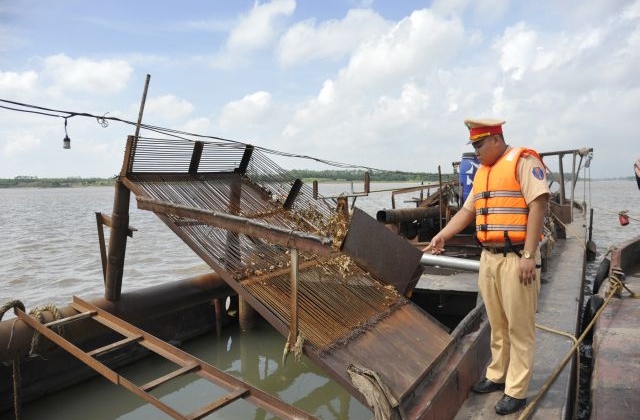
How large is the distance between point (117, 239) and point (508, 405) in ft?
14.0

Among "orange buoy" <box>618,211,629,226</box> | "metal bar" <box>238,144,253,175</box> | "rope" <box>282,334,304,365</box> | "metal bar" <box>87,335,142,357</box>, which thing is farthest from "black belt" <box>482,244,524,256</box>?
"orange buoy" <box>618,211,629,226</box>

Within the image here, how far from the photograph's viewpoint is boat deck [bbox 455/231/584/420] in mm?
3092

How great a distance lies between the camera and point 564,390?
3.32 m

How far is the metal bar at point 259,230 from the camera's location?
2721mm

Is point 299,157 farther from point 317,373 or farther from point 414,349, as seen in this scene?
point 414,349

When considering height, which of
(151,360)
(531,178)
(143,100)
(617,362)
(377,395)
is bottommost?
(151,360)

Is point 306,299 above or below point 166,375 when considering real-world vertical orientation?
above

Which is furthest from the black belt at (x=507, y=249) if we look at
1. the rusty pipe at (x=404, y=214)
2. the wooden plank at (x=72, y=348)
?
the rusty pipe at (x=404, y=214)

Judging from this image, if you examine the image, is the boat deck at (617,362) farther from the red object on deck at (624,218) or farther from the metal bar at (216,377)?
the red object on deck at (624,218)

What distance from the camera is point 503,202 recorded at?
279 centimetres

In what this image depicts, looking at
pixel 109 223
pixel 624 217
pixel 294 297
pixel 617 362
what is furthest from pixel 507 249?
pixel 624 217

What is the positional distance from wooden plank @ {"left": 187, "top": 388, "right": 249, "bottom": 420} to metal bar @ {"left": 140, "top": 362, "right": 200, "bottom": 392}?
376mm

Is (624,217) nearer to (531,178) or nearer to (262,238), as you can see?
(531,178)

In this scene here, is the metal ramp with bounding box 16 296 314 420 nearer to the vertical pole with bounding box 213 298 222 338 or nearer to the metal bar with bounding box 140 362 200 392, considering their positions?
the metal bar with bounding box 140 362 200 392
